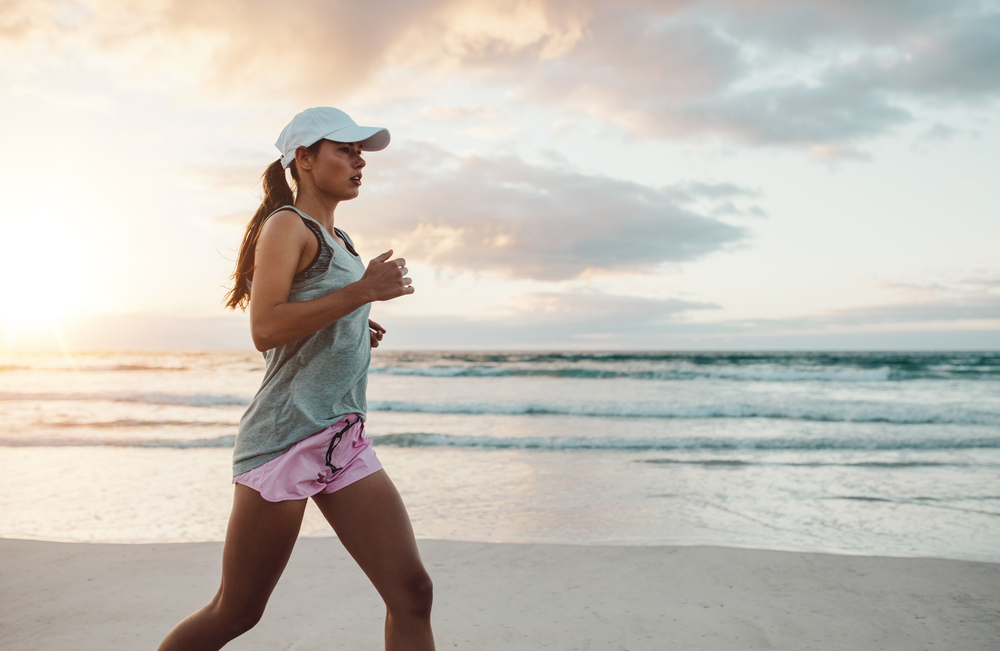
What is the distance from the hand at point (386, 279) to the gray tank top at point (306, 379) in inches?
6.9

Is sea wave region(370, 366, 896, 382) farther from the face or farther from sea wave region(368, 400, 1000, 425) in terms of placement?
the face

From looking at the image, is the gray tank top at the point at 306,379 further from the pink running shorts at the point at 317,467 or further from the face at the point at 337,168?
the face at the point at 337,168

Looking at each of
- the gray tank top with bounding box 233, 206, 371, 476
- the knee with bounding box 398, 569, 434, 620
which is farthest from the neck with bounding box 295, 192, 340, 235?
the knee with bounding box 398, 569, 434, 620

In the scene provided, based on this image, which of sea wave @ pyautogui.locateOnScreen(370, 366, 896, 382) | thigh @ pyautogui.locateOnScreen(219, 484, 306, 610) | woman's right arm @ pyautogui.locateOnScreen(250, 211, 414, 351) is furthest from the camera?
sea wave @ pyautogui.locateOnScreen(370, 366, 896, 382)

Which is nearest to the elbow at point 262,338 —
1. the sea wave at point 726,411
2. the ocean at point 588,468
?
the ocean at point 588,468

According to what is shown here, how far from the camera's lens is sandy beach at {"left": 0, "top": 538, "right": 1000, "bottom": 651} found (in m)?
3.05

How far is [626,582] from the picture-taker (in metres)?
3.74

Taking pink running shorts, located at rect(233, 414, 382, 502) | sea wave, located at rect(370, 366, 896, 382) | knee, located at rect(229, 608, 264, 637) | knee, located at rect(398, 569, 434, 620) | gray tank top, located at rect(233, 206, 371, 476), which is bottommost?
sea wave, located at rect(370, 366, 896, 382)

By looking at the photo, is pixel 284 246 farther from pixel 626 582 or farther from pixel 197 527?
pixel 197 527

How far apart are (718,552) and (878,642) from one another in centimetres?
124

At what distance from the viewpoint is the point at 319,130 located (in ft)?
6.10

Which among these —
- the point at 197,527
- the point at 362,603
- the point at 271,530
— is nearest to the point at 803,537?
the point at 362,603

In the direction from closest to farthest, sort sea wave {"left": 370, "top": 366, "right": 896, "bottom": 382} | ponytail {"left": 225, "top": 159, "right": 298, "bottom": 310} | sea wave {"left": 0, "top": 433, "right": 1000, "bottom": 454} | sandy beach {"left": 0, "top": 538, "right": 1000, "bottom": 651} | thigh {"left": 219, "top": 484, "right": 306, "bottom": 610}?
thigh {"left": 219, "top": 484, "right": 306, "bottom": 610}, ponytail {"left": 225, "top": 159, "right": 298, "bottom": 310}, sandy beach {"left": 0, "top": 538, "right": 1000, "bottom": 651}, sea wave {"left": 0, "top": 433, "right": 1000, "bottom": 454}, sea wave {"left": 370, "top": 366, "right": 896, "bottom": 382}

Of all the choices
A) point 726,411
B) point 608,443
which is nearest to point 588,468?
point 608,443
